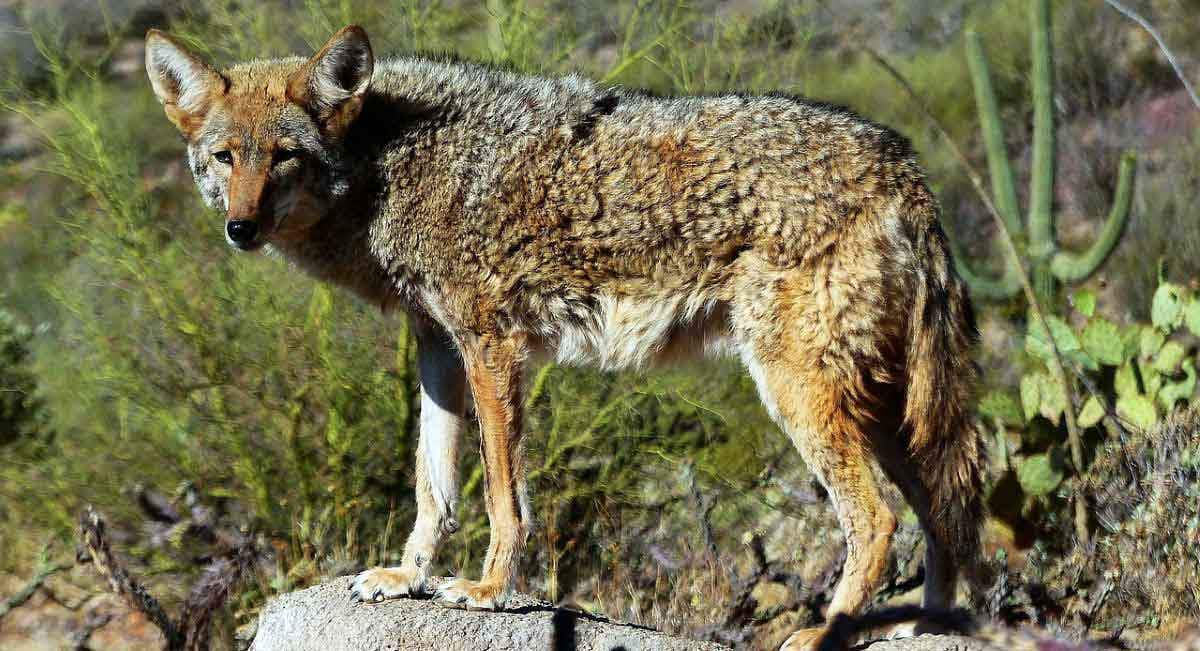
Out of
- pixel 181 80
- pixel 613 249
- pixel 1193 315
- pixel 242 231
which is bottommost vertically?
pixel 1193 315

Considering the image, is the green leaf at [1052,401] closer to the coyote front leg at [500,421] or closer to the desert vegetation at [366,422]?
the desert vegetation at [366,422]

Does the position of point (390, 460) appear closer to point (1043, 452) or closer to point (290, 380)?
point (290, 380)

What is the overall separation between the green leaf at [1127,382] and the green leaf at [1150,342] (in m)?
0.10

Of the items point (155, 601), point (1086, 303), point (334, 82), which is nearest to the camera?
point (334, 82)

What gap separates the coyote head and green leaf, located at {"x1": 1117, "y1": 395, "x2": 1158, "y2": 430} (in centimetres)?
423

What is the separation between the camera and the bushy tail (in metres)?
5.29

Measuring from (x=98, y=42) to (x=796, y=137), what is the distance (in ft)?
54.9

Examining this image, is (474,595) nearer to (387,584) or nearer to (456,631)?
(456,631)

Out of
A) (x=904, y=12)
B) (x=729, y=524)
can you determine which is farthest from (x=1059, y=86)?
(x=729, y=524)

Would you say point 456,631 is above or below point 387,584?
below

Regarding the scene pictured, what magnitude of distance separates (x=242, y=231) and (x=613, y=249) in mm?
1499

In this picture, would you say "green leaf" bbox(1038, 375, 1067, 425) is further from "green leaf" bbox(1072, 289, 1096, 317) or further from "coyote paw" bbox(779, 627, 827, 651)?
"coyote paw" bbox(779, 627, 827, 651)

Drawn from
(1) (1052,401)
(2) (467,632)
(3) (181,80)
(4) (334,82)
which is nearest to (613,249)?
(4) (334,82)

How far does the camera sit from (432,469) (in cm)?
568
